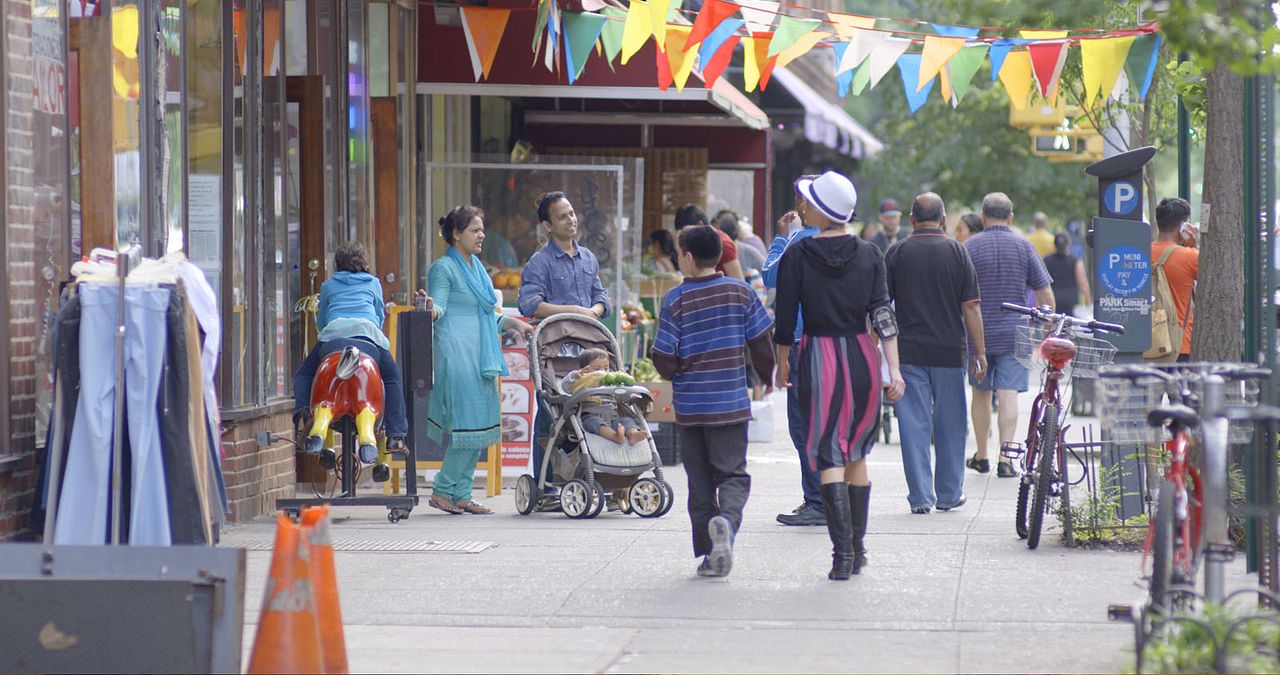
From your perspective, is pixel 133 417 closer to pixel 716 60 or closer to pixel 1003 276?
pixel 716 60

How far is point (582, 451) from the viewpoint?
35.2 ft

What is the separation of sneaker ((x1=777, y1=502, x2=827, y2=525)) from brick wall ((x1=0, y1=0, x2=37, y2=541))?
4.21m

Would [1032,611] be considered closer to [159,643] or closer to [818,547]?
[818,547]

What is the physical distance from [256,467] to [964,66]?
527 centimetres

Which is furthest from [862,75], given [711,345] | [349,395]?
[711,345]

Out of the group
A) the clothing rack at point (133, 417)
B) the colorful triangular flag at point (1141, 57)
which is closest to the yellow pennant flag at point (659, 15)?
the colorful triangular flag at point (1141, 57)

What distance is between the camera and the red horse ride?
10.2 meters

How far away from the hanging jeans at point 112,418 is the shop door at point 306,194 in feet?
16.0

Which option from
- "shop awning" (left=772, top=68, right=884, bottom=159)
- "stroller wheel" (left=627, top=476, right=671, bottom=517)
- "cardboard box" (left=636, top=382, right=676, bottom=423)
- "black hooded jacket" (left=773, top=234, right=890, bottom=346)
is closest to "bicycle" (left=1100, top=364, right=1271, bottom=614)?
"black hooded jacket" (left=773, top=234, right=890, bottom=346)

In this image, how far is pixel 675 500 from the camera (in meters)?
12.2

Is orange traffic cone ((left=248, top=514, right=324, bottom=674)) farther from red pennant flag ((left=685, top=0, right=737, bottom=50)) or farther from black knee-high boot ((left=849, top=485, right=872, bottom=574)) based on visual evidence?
red pennant flag ((left=685, top=0, right=737, bottom=50))

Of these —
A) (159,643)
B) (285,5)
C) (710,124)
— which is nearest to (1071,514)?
(159,643)

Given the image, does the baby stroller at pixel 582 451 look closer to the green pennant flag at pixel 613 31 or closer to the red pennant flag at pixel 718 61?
the red pennant flag at pixel 718 61

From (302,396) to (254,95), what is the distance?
1949 mm
